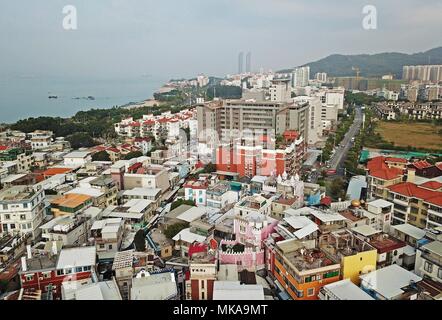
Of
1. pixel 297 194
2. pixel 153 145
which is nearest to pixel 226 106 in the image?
pixel 153 145

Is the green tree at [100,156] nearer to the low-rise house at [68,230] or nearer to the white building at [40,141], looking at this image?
the white building at [40,141]

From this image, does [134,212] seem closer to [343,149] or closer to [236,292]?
[236,292]

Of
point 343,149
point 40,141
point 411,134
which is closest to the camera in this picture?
point 40,141

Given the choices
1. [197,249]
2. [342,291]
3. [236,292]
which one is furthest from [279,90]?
[236,292]

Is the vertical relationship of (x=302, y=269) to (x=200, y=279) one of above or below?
above
